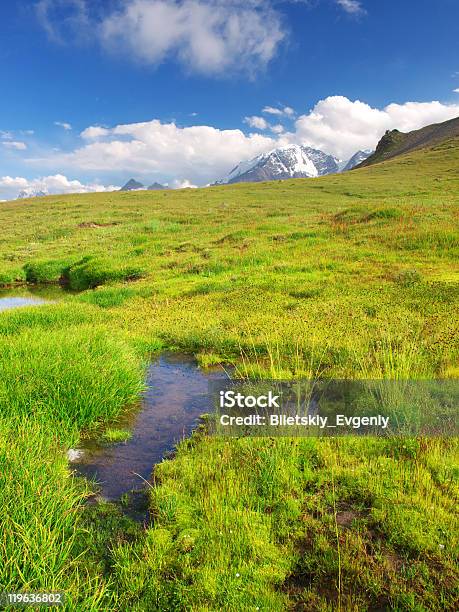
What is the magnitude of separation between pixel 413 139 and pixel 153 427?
19132 centimetres

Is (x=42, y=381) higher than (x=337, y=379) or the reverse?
higher

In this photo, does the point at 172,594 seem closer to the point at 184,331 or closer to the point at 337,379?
the point at 337,379

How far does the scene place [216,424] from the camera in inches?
332

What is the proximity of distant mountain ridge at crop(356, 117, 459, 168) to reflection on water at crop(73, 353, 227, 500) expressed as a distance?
151 m

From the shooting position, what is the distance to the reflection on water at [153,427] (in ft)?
23.4

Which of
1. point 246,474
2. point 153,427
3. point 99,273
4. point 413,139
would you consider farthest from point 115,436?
point 413,139

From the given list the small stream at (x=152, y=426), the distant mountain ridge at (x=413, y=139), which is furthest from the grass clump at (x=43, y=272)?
the distant mountain ridge at (x=413, y=139)

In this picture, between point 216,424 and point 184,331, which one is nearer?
point 216,424

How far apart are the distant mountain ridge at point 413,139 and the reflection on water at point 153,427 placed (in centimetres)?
15135

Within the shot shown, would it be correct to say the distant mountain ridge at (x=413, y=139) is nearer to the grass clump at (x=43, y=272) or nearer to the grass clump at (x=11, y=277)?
the grass clump at (x=43, y=272)

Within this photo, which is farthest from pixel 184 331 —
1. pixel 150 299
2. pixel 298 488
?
pixel 298 488

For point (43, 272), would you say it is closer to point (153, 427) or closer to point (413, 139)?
point (153, 427)

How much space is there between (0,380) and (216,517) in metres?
5.32

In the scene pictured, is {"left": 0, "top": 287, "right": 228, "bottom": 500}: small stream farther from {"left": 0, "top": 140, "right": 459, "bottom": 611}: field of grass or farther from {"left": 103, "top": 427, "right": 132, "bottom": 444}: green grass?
{"left": 0, "top": 140, "right": 459, "bottom": 611}: field of grass
